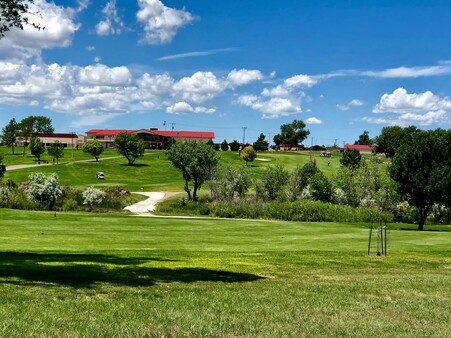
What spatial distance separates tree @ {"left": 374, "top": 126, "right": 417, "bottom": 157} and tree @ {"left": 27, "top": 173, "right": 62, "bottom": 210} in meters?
98.1

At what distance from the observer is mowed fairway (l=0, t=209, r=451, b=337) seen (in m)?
7.94

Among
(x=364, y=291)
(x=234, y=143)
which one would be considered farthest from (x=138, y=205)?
(x=234, y=143)

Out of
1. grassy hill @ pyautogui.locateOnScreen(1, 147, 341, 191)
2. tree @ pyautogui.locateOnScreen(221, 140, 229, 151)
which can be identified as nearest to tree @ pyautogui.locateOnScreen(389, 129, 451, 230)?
grassy hill @ pyautogui.locateOnScreen(1, 147, 341, 191)

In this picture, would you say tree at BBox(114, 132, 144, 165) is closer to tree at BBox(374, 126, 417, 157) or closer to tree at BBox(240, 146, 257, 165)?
tree at BBox(240, 146, 257, 165)

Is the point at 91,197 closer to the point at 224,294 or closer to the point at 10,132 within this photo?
the point at 224,294

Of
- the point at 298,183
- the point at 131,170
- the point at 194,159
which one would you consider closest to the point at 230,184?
the point at 194,159

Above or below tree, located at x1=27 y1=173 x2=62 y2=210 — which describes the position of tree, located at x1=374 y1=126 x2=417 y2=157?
above

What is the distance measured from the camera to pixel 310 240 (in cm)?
3042

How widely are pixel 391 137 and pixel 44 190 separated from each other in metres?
105

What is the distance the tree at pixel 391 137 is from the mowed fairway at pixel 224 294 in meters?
116

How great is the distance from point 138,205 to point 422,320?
63414 millimetres

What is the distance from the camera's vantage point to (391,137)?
5404 inches

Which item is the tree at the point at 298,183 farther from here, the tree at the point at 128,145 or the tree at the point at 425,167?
the tree at the point at 128,145

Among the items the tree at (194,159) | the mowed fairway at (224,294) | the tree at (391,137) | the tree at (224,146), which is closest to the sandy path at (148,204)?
the tree at (194,159)
